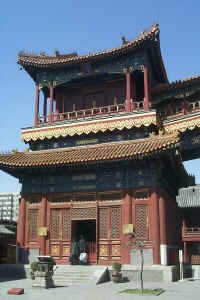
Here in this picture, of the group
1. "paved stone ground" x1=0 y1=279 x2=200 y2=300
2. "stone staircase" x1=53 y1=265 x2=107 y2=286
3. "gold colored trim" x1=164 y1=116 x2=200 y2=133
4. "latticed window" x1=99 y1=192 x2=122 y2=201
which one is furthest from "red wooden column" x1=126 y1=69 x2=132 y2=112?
"paved stone ground" x1=0 y1=279 x2=200 y2=300

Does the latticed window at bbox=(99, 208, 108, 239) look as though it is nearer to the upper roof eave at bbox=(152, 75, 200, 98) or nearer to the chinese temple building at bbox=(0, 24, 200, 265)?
the chinese temple building at bbox=(0, 24, 200, 265)

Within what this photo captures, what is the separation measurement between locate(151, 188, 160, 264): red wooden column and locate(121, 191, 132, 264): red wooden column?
52.8 inches

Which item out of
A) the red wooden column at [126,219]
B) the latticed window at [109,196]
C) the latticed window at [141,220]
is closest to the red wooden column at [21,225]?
the latticed window at [109,196]

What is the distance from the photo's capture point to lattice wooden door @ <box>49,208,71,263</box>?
22.9 meters

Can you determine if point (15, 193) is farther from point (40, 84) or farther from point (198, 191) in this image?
point (40, 84)

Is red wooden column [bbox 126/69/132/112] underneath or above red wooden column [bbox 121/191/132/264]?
above

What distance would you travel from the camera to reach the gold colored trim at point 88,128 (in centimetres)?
2494

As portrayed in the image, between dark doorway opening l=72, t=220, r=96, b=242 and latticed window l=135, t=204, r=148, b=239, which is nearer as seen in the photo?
latticed window l=135, t=204, r=148, b=239

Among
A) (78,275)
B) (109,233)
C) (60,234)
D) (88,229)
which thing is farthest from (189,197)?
(78,275)

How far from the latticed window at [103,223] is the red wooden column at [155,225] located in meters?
2.89

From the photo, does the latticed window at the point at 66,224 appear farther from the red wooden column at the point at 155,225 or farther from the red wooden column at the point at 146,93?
the red wooden column at the point at 146,93

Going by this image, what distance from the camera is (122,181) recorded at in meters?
22.5

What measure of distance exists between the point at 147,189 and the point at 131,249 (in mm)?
3527

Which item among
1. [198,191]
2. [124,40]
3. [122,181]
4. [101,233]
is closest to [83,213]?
[101,233]
